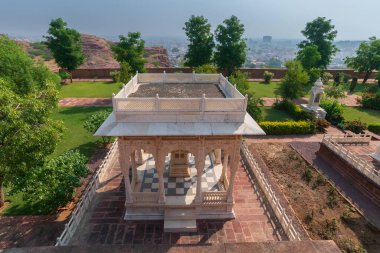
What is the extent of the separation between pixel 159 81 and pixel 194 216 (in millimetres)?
8603

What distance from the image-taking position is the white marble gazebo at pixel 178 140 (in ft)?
30.1

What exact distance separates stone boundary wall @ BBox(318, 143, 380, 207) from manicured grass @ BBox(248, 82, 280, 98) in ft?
55.2

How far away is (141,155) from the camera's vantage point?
14758mm

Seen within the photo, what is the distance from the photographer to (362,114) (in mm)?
27734

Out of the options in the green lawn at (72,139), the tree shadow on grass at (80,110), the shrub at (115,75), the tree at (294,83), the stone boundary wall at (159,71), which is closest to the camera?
the green lawn at (72,139)

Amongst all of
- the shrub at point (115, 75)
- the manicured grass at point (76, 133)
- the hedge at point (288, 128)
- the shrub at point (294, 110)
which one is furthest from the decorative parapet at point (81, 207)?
the shrub at point (115, 75)

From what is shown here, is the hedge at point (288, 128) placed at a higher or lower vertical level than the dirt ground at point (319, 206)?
higher

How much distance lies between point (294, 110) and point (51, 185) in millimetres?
24692

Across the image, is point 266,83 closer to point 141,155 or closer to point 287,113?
point 287,113

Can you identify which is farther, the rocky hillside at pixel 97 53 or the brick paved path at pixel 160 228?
the rocky hillside at pixel 97 53

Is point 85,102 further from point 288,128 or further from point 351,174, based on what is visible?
point 351,174

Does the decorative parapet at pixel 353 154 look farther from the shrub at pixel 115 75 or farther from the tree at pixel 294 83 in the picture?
the shrub at pixel 115 75

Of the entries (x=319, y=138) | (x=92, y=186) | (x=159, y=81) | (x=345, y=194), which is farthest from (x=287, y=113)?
(x=92, y=186)

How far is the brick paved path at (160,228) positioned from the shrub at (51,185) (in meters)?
1.59
